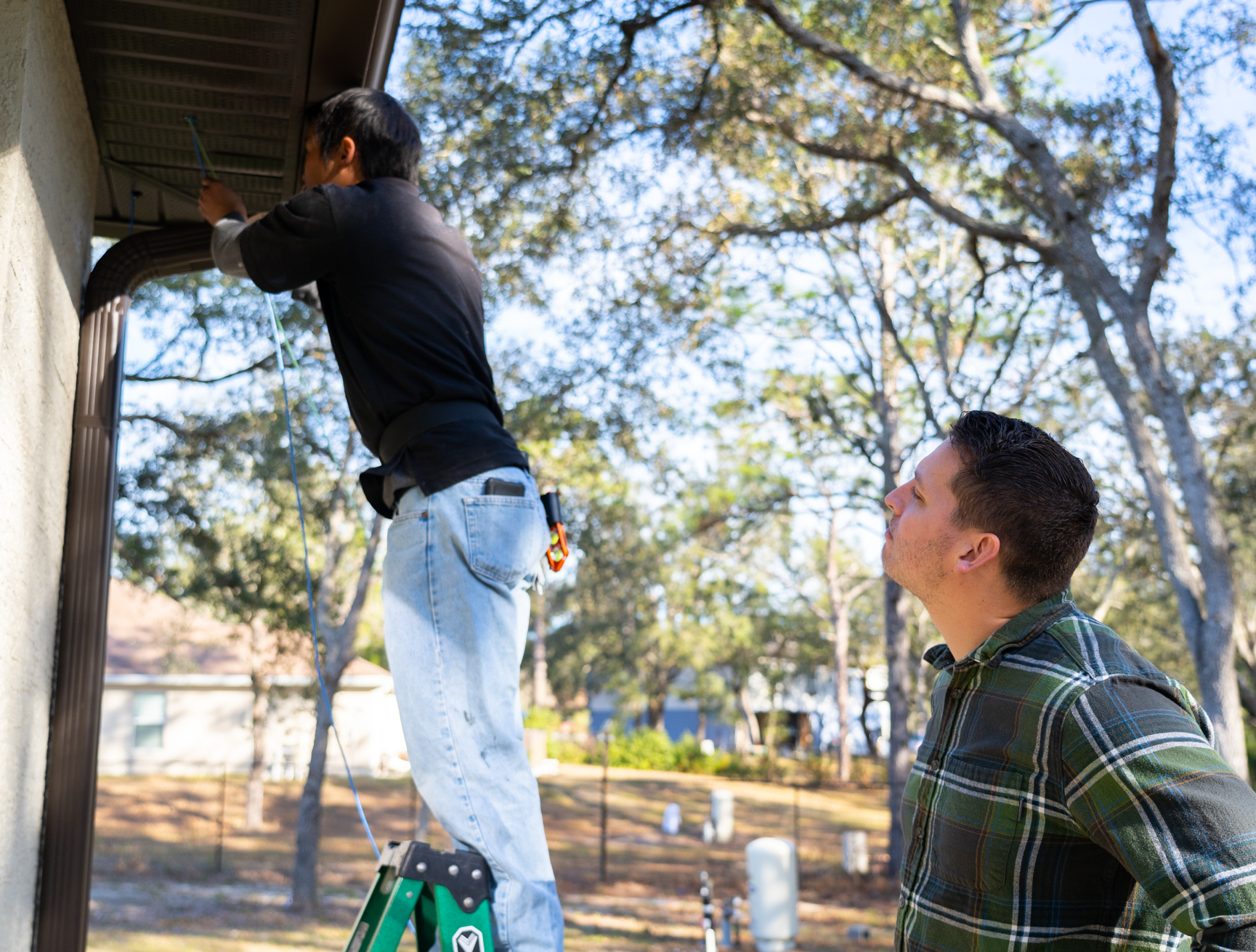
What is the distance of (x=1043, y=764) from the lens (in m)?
1.23

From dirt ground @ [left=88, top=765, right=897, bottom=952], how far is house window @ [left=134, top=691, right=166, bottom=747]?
1.25m

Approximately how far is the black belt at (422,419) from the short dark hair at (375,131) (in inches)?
25.0

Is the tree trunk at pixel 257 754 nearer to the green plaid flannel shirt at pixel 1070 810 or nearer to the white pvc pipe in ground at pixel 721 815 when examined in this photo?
the white pvc pipe in ground at pixel 721 815

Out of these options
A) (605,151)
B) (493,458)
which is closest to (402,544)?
(493,458)

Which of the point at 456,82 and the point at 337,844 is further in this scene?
the point at 337,844

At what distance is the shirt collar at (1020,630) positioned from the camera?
1.37 metres

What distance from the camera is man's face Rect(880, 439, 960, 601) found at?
1.49 meters

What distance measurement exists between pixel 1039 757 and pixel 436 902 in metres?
0.97

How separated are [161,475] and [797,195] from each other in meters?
8.48

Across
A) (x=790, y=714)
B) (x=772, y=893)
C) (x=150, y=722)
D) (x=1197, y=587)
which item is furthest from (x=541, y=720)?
(x=1197, y=587)

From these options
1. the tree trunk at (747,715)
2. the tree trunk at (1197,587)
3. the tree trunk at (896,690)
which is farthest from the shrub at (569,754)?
the tree trunk at (1197,587)

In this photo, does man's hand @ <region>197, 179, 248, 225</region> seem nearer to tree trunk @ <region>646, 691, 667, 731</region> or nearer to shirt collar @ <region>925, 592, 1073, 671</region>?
shirt collar @ <region>925, 592, 1073, 671</region>

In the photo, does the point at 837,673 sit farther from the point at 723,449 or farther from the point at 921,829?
the point at 921,829

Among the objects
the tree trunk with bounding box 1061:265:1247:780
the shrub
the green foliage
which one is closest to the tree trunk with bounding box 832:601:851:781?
the shrub
